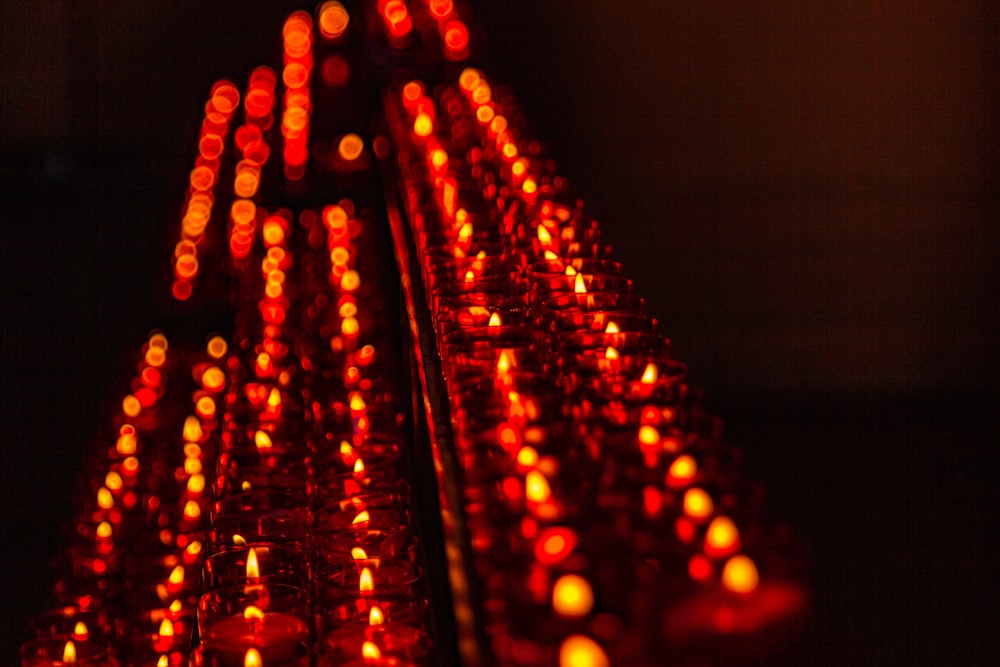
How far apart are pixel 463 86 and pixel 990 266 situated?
3.13 m

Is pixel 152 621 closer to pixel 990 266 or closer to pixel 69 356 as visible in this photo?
pixel 69 356

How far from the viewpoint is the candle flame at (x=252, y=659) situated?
1.03 metres

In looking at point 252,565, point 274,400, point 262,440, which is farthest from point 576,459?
point 274,400

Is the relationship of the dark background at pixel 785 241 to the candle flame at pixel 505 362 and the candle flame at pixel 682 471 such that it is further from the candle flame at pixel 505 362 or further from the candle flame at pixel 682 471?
the candle flame at pixel 682 471

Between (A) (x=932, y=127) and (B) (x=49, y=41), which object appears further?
(B) (x=49, y=41)

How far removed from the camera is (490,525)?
0.87 m

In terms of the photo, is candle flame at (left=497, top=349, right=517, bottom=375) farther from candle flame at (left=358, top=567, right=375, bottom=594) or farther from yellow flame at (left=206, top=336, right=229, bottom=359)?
yellow flame at (left=206, top=336, right=229, bottom=359)

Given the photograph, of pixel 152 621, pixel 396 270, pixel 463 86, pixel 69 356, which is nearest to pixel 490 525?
pixel 152 621

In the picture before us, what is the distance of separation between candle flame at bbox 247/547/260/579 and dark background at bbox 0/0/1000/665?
3266mm

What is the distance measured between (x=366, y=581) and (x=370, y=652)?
0.24 feet

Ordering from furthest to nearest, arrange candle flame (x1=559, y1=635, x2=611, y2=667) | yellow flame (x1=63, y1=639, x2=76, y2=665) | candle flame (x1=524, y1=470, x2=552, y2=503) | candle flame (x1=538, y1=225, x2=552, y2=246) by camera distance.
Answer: candle flame (x1=538, y1=225, x2=552, y2=246)
yellow flame (x1=63, y1=639, x2=76, y2=665)
candle flame (x1=524, y1=470, x2=552, y2=503)
candle flame (x1=559, y1=635, x2=611, y2=667)

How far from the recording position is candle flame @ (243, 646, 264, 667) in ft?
3.39

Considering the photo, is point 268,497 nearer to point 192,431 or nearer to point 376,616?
point 376,616

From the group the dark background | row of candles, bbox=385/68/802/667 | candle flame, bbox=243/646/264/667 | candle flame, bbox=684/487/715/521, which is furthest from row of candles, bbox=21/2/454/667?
Result: the dark background
